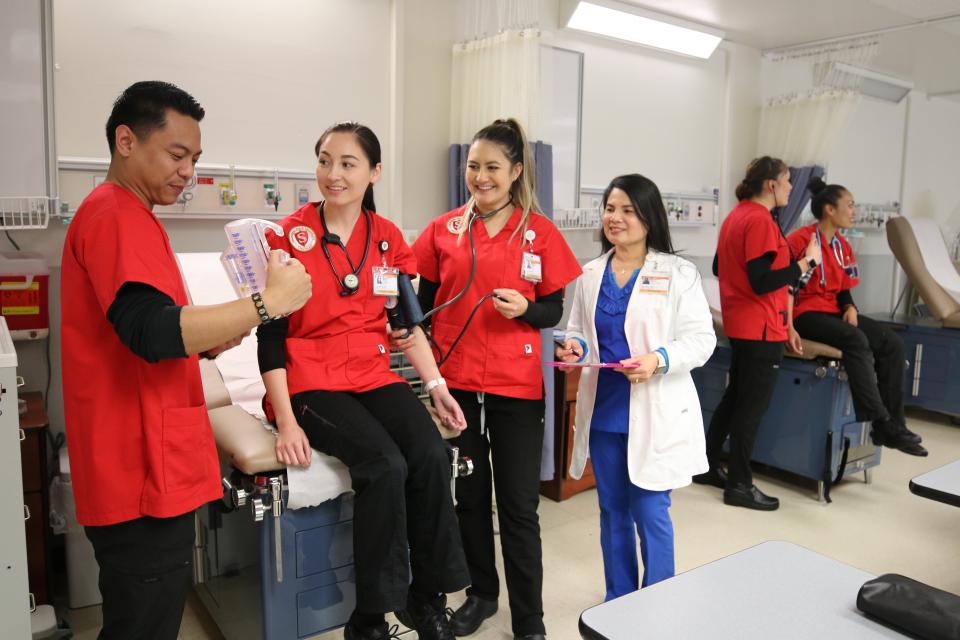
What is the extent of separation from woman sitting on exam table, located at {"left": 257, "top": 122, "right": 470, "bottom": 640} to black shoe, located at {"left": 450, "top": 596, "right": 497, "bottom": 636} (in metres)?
0.40

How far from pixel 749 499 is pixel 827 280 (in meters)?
1.29

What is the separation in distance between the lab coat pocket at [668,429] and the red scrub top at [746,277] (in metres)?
1.51

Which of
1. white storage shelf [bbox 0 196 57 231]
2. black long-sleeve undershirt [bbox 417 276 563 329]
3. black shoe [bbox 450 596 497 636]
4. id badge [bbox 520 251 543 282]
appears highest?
white storage shelf [bbox 0 196 57 231]

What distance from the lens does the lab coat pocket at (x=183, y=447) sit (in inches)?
56.1

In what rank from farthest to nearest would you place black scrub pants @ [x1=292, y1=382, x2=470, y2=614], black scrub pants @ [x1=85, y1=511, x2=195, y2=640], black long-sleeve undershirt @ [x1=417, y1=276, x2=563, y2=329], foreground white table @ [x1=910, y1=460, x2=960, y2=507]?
1. black long-sleeve undershirt @ [x1=417, y1=276, x2=563, y2=329]
2. foreground white table @ [x1=910, y1=460, x2=960, y2=507]
3. black scrub pants @ [x1=292, y1=382, x2=470, y2=614]
4. black scrub pants @ [x1=85, y1=511, x2=195, y2=640]

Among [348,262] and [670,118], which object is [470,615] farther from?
[670,118]

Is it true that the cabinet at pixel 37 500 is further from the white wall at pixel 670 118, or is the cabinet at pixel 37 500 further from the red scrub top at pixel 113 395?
the white wall at pixel 670 118

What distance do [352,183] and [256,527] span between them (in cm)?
89

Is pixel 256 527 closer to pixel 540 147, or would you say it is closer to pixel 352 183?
pixel 352 183

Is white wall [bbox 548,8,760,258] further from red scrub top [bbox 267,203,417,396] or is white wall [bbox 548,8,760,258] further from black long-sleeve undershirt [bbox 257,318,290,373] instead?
black long-sleeve undershirt [bbox 257,318,290,373]

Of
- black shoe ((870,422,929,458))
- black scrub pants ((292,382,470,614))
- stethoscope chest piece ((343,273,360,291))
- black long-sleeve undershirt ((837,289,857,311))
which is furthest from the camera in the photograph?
black long-sleeve undershirt ((837,289,857,311))

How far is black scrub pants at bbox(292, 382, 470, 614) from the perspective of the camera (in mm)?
1753

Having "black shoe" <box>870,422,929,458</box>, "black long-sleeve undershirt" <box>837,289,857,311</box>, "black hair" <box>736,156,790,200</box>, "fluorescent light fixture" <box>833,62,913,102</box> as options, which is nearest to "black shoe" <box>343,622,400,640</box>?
"black hair" <box>736,156,790,200</box>

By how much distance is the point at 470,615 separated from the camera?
242 cm
